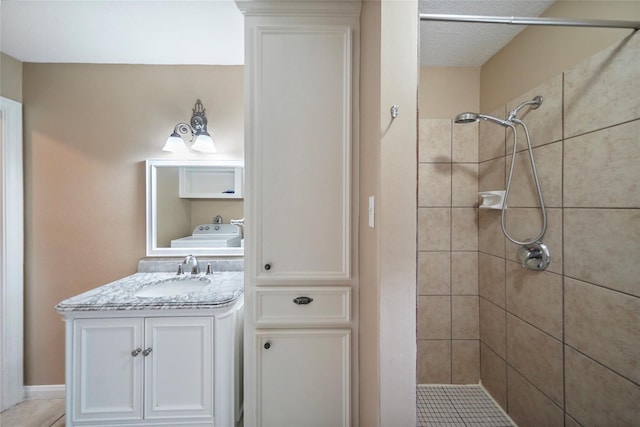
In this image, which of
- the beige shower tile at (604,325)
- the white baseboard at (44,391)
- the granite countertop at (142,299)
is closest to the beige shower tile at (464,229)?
the beige shower tile at (604,325)

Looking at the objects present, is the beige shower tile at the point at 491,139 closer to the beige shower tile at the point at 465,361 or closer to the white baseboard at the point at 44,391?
the beige shower tile at the point at 465,361

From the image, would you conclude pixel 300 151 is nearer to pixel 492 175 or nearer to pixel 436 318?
pixel 492 175

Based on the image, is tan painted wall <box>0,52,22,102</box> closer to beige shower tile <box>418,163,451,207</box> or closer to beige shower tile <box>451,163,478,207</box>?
beige shower tile <box>418,163,451,207</box>

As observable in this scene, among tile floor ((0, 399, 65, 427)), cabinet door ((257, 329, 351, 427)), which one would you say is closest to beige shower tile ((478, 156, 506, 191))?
cabinet door ((257, 329, 351, 427))

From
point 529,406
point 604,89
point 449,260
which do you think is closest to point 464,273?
point 449,260

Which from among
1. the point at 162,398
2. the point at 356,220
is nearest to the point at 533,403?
the point at 356,220

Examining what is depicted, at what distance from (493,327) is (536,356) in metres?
0.30

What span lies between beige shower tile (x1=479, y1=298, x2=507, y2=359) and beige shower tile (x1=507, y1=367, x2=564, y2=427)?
0.13 meters

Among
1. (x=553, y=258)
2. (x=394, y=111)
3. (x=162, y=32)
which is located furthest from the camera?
(x=162, y=32)

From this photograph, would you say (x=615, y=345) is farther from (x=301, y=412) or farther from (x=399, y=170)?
(x=301, y=412)

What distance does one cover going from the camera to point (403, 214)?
2.73ft

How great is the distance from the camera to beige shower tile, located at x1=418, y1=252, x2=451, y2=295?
172 cm

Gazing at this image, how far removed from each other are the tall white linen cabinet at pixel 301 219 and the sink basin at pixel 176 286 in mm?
615

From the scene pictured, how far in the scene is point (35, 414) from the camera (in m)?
1.58
